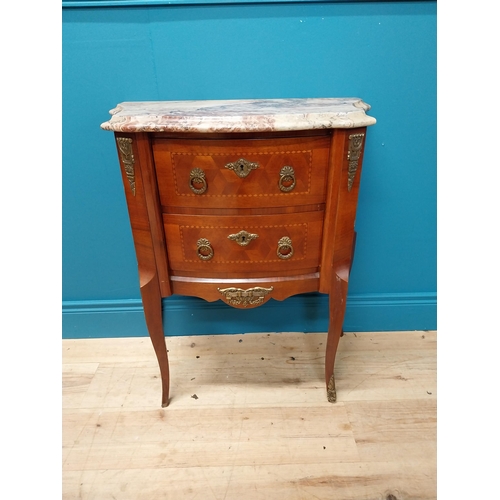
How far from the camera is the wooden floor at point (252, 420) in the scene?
1.28 m

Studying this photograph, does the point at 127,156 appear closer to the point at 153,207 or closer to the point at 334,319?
the point at 153,207

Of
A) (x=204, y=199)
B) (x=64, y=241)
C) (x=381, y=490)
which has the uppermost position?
(x=204, y=199)

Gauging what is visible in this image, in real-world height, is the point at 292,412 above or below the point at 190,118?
below

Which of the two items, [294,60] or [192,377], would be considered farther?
[192,377]

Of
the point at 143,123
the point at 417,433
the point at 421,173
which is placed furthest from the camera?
the point at 421,173

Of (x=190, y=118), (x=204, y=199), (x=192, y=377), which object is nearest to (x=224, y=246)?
(x=204, y=199)

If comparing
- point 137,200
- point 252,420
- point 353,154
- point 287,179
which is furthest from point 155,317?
point 353,154

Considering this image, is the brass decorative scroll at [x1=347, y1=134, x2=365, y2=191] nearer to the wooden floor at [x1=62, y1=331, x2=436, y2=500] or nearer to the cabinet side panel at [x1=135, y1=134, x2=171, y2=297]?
the cabinet side panel at [x1=135, y1=134, x2=171, y2=297]

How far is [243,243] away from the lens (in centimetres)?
125

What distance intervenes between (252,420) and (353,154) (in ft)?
3.30

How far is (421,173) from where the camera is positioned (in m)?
1.66

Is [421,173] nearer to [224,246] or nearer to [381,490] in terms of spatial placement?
[224,246]

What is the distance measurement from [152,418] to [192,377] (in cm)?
24

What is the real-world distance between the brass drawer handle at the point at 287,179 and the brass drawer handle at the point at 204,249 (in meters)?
0.29
